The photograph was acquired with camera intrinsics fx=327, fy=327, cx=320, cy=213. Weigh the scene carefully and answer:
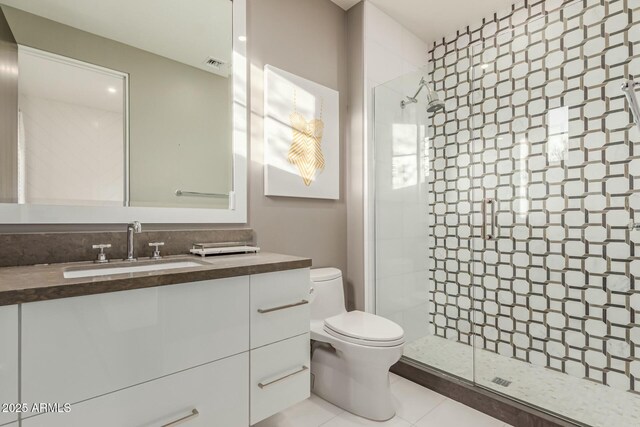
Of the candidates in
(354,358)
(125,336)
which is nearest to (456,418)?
(354,358)

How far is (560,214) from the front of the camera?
197cm

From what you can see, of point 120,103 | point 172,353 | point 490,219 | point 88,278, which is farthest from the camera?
point 490,219

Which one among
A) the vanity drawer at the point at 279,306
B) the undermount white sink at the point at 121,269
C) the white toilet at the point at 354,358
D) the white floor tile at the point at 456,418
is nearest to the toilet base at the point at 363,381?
the white toilet at the point at 354,358

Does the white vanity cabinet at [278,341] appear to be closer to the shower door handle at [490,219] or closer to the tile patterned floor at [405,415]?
the tile patterned floor at [405,415]

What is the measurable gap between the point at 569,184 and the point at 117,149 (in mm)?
2443

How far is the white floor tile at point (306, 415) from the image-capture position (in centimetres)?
167

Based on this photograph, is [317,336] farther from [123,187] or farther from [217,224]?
[123,187]

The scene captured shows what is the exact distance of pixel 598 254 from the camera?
1.88 m

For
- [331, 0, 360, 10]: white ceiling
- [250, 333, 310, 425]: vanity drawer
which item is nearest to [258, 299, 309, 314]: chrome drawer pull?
[250, 333, 310, 425]: vanity drawer

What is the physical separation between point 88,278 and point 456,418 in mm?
1843

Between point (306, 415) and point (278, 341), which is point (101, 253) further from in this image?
point (306, 415)

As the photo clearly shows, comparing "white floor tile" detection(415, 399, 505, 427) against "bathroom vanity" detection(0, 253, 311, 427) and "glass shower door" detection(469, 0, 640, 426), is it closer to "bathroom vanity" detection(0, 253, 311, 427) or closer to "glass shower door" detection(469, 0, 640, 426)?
"glass shower door" detection(469, 0, 640, 426)

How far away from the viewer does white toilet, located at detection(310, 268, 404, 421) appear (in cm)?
170

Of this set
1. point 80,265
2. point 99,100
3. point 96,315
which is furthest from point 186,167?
point 96,315
